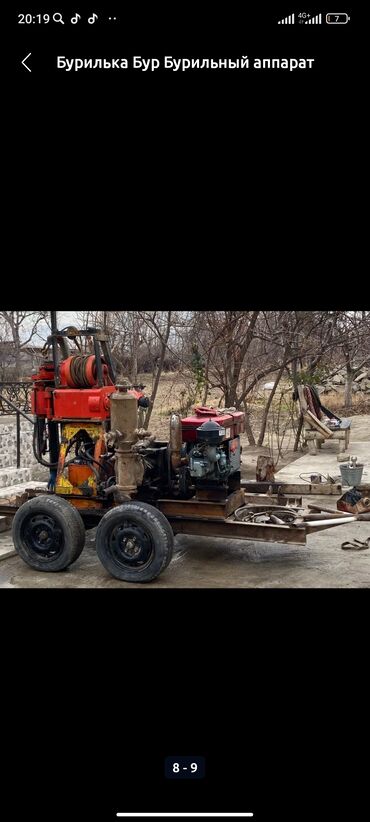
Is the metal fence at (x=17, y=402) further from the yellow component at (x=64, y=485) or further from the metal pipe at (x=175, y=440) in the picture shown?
the metal pipe at (x=175, y=440)

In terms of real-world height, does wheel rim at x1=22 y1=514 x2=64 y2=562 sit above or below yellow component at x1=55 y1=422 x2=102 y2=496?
below

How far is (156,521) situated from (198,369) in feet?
16.7

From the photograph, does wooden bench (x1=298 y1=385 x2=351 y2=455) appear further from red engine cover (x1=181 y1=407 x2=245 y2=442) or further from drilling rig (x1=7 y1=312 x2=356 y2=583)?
red engine cover (x1=181 y1=407 x2=245 y2=442)

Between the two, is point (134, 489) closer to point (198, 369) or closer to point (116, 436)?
point (116, 436)

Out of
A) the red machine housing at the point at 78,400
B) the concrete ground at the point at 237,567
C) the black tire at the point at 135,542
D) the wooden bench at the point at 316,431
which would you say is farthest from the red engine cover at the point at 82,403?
the wooden bench at the point at 316,431

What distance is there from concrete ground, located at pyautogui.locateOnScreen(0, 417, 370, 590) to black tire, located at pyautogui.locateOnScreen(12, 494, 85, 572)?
135 mm

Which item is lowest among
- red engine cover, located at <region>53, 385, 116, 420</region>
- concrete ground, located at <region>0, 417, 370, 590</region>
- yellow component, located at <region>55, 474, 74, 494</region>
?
concrete ground, located at <region>0, 417, 370, 590</region>

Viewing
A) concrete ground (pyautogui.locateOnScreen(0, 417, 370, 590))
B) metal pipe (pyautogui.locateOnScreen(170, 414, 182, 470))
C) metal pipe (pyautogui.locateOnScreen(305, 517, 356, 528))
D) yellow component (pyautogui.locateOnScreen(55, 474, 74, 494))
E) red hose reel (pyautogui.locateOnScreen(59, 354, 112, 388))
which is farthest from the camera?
yellow component (pyautogui.locateOnScreen(55, 474, 74, 494))

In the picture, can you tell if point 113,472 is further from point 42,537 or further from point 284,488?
point 284,488

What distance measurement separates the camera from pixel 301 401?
11.0 m

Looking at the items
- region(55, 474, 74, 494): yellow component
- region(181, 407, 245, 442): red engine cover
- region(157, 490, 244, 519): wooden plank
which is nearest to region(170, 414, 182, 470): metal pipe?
region(181, 407, 245, 442): red engine cover

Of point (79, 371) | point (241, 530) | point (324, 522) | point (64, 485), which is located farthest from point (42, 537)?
point (324, 522)

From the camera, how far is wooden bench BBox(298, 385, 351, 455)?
1099 centimetres

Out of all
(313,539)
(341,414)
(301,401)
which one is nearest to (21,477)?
(313,539)
